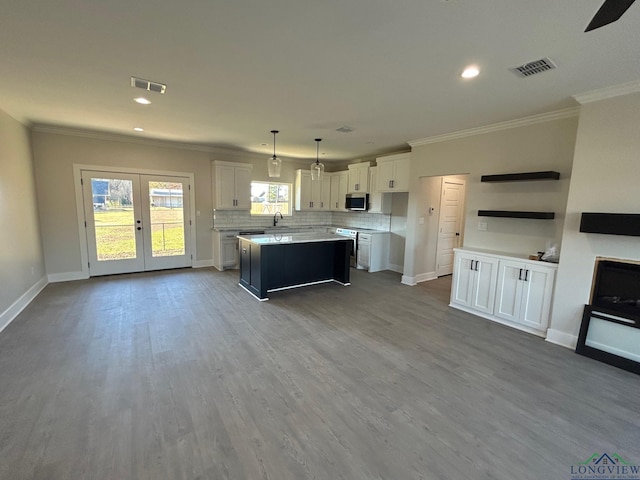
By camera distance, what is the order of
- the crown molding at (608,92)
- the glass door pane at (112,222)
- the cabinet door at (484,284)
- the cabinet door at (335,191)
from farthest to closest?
the cabinet door at (335,191)
the glass door pane at (112,222)
the cabinet door at (484,284)
the crown molding at (608,92)

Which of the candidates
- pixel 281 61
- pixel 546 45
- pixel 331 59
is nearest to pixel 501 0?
pixel 546 45

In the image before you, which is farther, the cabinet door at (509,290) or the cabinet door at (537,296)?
the cabinet door at (509,290)

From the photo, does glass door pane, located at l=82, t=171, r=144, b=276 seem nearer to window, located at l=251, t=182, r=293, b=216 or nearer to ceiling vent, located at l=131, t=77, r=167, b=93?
window, located at l=251, t=182, r=293, b=216

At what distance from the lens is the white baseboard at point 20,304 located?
338cm

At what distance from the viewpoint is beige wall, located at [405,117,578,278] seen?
3.60 m

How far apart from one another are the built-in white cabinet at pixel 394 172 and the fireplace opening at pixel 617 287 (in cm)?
324

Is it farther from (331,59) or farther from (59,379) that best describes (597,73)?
(59,379)

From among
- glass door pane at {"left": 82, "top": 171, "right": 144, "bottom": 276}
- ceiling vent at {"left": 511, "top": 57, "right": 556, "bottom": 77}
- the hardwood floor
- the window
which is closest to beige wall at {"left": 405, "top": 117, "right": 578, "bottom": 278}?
the hardwood floor

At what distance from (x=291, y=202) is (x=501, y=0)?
6.42 metres

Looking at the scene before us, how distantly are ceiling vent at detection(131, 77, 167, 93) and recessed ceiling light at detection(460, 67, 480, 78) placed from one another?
2.90m

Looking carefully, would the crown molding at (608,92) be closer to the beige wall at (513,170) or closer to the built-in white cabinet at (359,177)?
the beige wall at (513,170)

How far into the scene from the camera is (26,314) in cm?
371

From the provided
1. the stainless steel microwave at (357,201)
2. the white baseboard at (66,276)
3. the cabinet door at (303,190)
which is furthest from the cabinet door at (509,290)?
the white baseboard at (66,276)

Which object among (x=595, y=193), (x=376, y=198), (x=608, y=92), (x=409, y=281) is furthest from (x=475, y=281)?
(x=376, y=198)
